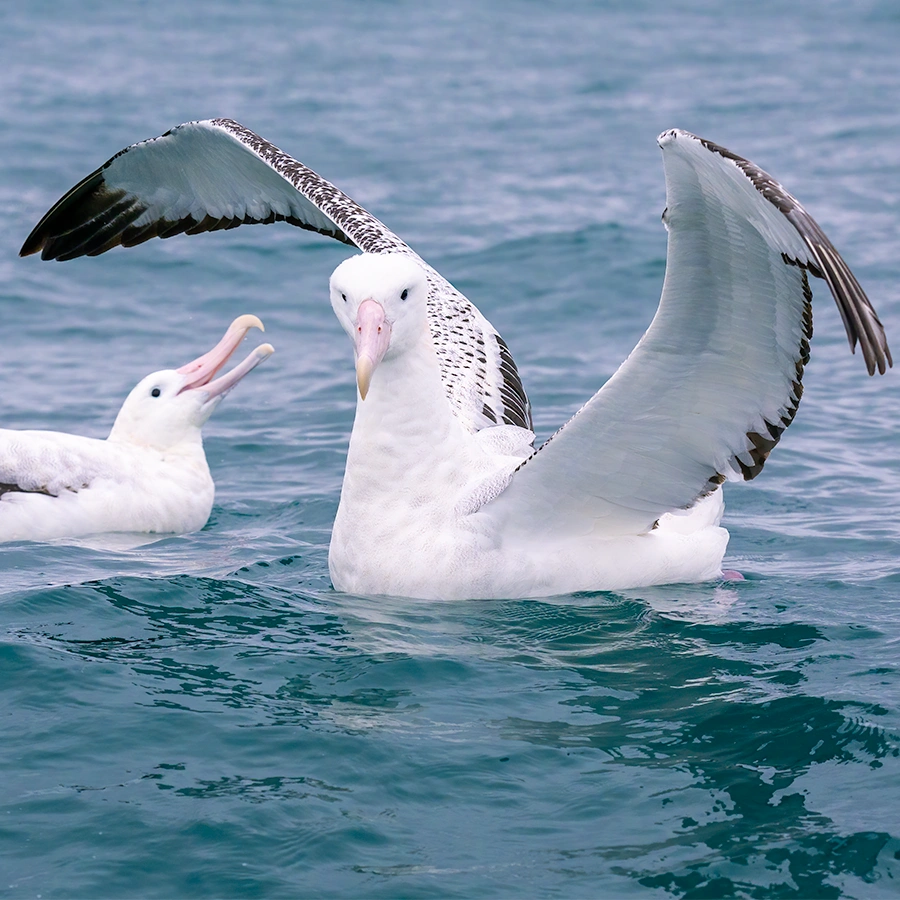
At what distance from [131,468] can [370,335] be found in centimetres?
390

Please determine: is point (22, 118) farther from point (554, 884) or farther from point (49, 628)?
point (554, 884)

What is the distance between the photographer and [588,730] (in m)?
6.23

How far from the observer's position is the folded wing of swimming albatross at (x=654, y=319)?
19.9ft

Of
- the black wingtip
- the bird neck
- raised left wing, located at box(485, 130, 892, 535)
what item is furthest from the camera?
the black wingtip

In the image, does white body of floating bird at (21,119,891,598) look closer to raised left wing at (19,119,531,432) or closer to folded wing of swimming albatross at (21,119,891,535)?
folded wing of swimming albatross at (21,119,891,535)

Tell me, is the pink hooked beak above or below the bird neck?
above

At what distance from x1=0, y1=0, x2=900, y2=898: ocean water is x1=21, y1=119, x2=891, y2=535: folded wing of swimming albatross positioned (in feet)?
2.21

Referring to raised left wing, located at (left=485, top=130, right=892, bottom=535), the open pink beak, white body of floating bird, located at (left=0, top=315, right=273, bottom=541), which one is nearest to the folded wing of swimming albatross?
raised left wing, located at (left=485, top=130, right=892, bottom=535)

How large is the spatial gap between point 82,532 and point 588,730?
469 centimetres

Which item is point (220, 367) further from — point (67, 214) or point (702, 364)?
point (702, 364)

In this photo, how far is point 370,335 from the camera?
6980 mm

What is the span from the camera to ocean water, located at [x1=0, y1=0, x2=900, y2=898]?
536cm

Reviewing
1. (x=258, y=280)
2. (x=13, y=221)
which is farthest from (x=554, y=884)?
(x=13, y=221)

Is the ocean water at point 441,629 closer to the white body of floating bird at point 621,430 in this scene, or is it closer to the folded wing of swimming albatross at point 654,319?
the white body of floating bird at point 621,430
